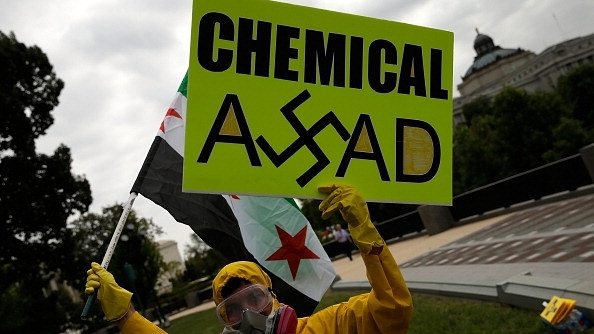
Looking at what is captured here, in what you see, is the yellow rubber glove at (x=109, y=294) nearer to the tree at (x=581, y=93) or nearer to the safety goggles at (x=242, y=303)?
the safety goggles at (x=242, y=303)

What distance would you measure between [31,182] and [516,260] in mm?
17075

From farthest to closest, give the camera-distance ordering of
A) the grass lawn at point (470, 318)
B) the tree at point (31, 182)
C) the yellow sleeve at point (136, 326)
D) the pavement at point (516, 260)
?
the tree at point (31, 182)
the pavement at point (516, 260)
the grass lawn at point (470, 318)
the yellow sleeve at point (136, 326)

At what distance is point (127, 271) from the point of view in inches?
497

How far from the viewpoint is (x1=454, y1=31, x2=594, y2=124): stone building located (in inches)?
3816

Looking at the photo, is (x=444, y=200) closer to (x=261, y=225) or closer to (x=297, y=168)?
(x=297, y=168)

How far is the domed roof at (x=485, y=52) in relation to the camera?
124 meters

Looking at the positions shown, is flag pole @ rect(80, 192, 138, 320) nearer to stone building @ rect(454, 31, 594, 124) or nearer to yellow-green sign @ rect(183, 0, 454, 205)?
yellow-green sign @ rect(183, 0, 454, 205)

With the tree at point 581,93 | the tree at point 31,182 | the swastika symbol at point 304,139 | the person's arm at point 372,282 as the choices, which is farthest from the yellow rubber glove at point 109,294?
the tree at point 581,93

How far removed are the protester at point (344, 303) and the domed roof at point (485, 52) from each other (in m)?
130

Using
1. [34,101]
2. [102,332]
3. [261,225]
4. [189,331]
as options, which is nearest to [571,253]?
[261,225]

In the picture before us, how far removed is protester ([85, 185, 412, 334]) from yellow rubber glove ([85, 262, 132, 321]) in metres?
0.63

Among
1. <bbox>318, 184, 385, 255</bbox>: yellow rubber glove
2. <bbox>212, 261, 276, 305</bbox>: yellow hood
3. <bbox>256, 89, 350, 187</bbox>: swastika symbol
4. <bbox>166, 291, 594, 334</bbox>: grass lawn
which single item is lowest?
<bbox>166, 291, 594, 334</bbox>: grass lawn

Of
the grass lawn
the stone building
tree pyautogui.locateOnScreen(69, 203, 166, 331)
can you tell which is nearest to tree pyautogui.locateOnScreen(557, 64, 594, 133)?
the stone building

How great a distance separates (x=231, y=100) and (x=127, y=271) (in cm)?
1108
